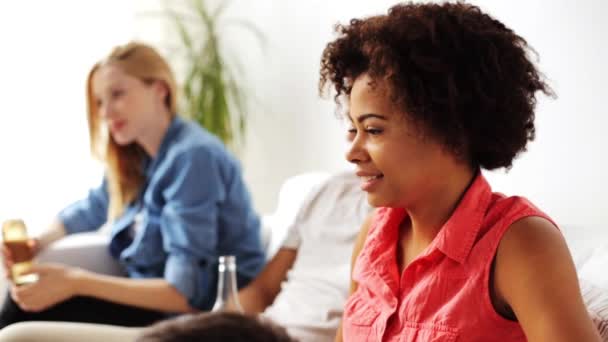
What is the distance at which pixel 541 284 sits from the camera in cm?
115

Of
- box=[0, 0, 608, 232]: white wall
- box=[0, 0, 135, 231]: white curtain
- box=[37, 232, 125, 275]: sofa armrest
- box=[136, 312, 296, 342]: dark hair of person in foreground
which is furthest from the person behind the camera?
box=[0, 0, 135, 231]: white curtain

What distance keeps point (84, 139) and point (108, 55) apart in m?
1.31

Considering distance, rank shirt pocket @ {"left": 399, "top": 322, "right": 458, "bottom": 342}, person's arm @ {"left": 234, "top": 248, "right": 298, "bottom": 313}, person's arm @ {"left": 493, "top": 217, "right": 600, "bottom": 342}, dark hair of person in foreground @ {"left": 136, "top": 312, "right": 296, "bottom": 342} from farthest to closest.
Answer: person's arm @ {"left": 234, "top": 248, "right": 298, "bottom": 313}, shirt pocket @ {"left": 399, "top": 322, "right": 458, "bottom": 342}, person's arm @ {"left": 493, "top": 217, "right": 600, "bottom": 342}, dark hair of person in foreground @ {"left": 136, "top": 312, "right": 296, "bottom": 342}

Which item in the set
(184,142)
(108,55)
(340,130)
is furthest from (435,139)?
(340,130)

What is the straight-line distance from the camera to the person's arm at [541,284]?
113cm

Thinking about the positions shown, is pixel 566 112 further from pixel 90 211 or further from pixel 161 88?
pixel 90 211

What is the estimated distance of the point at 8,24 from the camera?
140 inches

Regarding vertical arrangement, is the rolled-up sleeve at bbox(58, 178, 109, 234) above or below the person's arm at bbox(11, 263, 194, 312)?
above

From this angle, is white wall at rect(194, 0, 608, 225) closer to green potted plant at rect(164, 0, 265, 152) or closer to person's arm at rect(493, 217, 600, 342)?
person's arm at rect(493, 217, 600, 342)

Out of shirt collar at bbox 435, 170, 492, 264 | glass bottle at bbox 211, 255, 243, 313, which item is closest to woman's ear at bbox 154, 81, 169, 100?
glass bottle at bbox 211, 255, 243, 313

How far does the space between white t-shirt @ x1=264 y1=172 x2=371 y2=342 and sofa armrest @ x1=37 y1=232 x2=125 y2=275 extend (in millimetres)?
674

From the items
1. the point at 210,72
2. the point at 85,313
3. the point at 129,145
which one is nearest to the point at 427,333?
the point at 85,313

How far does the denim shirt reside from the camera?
234 centimetres

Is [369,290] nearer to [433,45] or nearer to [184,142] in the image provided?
[433,45]
